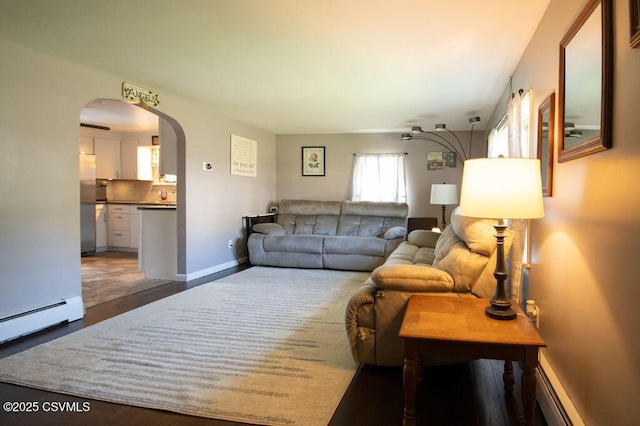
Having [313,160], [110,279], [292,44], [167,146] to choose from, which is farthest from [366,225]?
[292,44]

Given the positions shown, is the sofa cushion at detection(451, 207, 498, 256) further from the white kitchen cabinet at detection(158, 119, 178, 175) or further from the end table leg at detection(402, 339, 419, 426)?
the white kitchen cabinet at detection(158, 119, 178, 175)

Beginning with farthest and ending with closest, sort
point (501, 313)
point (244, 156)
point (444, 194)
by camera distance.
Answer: point (244, 156), point (444, 194), point (501, 313)

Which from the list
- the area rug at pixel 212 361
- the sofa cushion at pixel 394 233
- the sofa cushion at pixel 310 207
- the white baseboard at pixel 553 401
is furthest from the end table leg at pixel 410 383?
Result: the sofa cushion at pixel 310 207

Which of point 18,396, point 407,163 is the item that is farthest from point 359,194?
point 18,396

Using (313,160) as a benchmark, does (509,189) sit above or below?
below

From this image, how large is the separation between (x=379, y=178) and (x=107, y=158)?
5.02m

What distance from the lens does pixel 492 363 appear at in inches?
96.0

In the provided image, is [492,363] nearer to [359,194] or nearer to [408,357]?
[408,357]

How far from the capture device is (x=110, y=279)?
4.85 meters

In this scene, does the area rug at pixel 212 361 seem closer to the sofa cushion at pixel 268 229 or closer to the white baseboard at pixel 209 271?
the white baseboard at pixel 209 271

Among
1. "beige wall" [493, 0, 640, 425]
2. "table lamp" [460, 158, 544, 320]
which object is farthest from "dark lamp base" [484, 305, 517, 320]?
"beige wall" [493, 0, 640, 425]

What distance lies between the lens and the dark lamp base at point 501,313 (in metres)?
1.72

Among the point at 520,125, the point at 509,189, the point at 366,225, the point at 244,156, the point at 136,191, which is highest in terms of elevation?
the point at 244,156

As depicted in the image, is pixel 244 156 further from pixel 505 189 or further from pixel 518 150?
pixel 505 189
